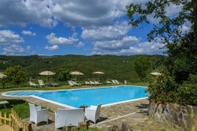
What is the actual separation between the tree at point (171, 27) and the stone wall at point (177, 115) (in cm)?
160

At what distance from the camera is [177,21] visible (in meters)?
7.14

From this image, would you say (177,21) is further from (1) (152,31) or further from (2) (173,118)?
(2) (173,118)

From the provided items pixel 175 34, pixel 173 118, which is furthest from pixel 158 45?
pixel 173 118

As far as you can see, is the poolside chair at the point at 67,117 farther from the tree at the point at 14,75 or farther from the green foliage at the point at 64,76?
the green foliage at the point at 64,76

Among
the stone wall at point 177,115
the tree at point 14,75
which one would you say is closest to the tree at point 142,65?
the tree at point 14,75

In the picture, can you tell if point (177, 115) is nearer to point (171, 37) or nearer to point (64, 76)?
point (171, 37)

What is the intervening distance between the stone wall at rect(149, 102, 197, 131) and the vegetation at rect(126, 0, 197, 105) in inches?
16.9

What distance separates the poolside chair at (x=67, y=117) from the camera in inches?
216

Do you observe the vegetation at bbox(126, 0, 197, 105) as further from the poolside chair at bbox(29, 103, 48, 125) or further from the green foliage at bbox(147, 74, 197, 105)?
the poolside chair at bbox(29, 103, 48, 125)

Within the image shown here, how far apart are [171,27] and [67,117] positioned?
5536 mm

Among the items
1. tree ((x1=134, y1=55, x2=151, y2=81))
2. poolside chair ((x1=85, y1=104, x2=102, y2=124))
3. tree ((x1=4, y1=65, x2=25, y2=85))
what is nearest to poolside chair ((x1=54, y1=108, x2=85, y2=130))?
poolside chair ((x1=85, y1=104, x2=102, y2=124))

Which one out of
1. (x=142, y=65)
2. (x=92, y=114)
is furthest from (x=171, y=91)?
(x=142, y=65)

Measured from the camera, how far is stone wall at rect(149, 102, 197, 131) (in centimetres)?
521

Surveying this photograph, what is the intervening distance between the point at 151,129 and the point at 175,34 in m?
4.29
